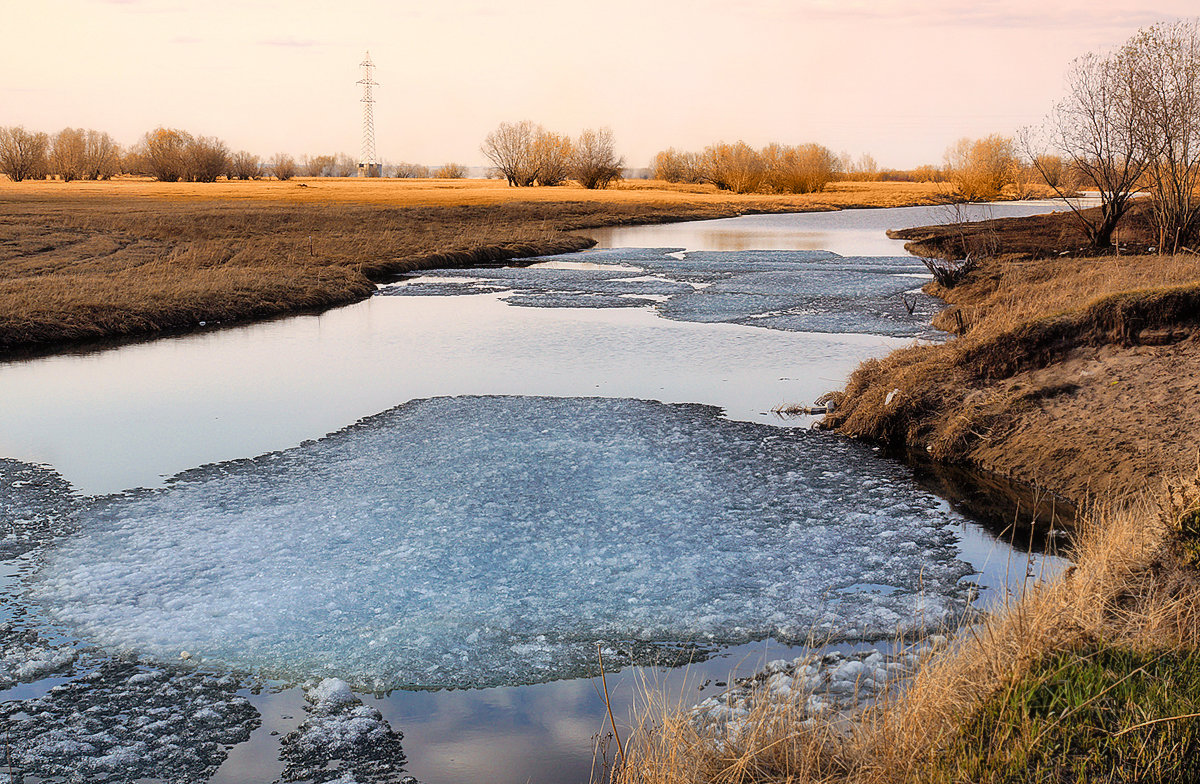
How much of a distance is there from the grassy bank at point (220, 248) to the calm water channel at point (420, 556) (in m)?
4.11

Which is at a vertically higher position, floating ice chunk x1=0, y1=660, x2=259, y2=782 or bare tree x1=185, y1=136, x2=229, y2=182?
bare tree x1=185, y1=136, x2=229, y2=182

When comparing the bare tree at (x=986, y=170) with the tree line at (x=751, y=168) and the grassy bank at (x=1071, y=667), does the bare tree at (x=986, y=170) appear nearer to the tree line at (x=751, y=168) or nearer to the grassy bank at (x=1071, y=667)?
the tree line at (x=751, y=168)

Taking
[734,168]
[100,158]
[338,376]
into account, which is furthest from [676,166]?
[338,376]

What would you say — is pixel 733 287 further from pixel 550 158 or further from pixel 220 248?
pixel 550 158

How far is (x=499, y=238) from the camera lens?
39.0 metres

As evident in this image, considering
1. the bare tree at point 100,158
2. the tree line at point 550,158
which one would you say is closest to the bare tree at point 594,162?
the tree line at point 550,158

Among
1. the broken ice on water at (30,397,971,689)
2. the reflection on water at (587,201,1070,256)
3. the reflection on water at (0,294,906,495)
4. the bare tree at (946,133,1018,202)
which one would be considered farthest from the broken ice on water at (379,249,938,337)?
the bare tree at (946,133,1018,202)

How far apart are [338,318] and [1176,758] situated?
19.4 metres

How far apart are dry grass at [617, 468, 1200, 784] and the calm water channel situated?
0.89 m

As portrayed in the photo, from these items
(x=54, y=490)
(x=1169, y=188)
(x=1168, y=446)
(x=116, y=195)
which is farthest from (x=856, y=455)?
(x=116, y=195)

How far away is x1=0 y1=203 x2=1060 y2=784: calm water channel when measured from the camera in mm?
5055

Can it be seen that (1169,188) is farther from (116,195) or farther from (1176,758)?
(116,195)

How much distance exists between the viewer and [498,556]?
726cm

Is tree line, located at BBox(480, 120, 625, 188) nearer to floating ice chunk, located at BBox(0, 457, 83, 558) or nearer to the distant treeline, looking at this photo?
the distant treeline
